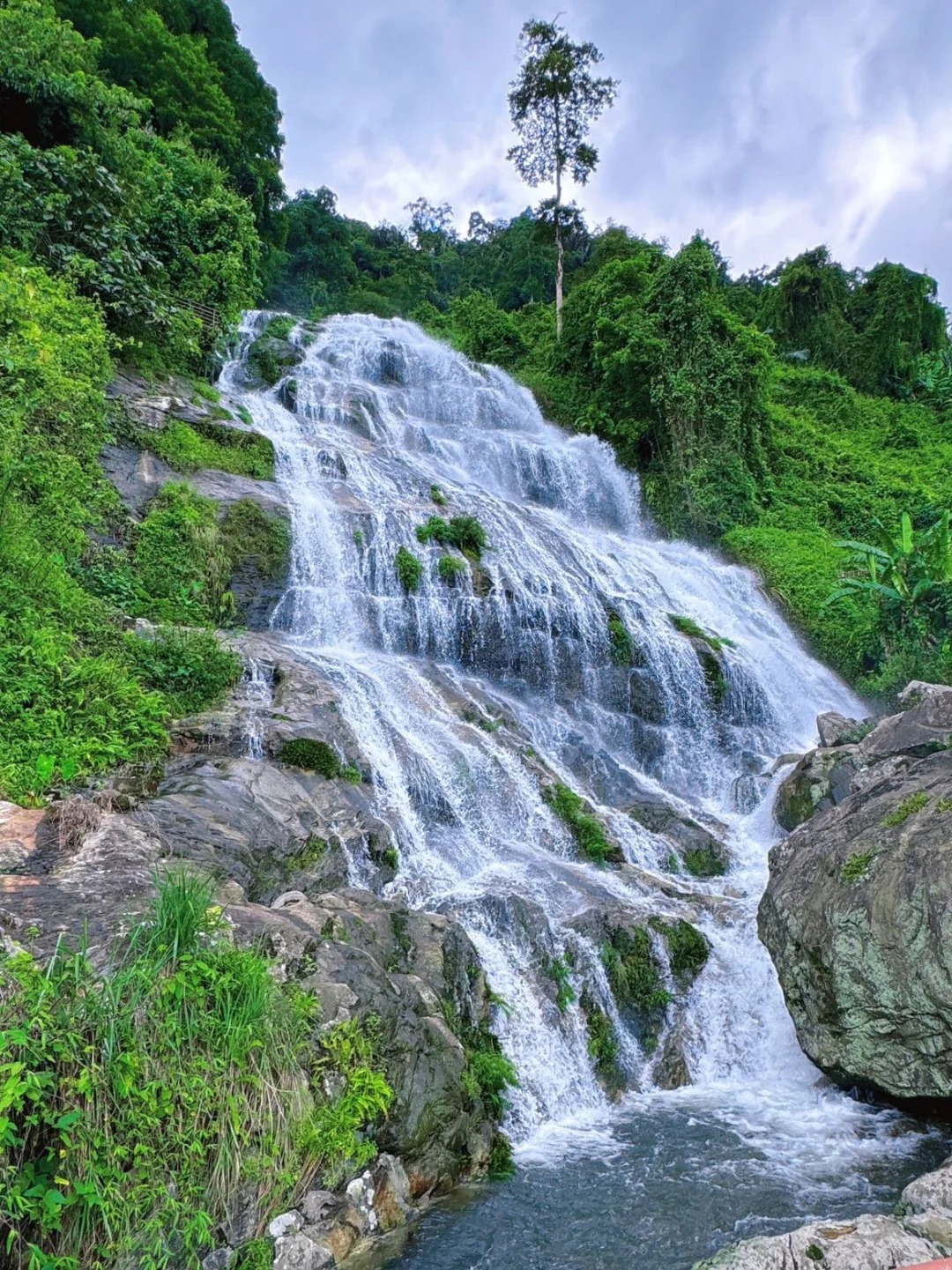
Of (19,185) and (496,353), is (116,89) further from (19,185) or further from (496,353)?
(496,353)

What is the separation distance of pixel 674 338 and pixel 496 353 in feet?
27.0

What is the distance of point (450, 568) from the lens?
523 inches

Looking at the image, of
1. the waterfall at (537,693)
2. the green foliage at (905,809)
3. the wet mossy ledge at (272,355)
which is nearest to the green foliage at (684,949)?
the waterfall at (537,693)

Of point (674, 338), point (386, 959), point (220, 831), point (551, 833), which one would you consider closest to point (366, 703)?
point (551, 833)

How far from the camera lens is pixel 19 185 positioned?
39.5 feet

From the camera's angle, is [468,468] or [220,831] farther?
[468,468]

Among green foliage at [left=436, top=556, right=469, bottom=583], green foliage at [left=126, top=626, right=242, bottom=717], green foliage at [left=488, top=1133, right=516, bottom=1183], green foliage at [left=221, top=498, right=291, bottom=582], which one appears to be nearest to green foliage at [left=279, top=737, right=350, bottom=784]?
green foliage at [left=126, top=626, right=242, bottom=717]

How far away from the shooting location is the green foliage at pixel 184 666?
8.44 m

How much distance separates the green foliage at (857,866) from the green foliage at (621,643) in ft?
23.1

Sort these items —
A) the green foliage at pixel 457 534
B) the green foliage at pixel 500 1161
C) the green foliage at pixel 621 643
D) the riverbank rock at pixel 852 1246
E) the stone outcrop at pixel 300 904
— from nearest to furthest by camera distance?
the riverbank rock at pixel 852 1246, the stone outcrop at pixel 300 904, the green foliage at pixel 500 1161, the green foliage at pixel 621 643, the green foliage at pixel 457 534

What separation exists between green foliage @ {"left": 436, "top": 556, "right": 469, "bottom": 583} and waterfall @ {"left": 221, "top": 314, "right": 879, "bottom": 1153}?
0.23ft

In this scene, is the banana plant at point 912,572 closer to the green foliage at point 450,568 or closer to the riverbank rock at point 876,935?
the green foliage at point 450,568

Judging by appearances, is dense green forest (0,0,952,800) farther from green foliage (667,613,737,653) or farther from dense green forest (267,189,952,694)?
green foliage (667,613,737,653)

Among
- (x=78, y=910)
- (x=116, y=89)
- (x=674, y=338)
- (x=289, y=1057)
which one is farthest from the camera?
(x=674, y=338)
